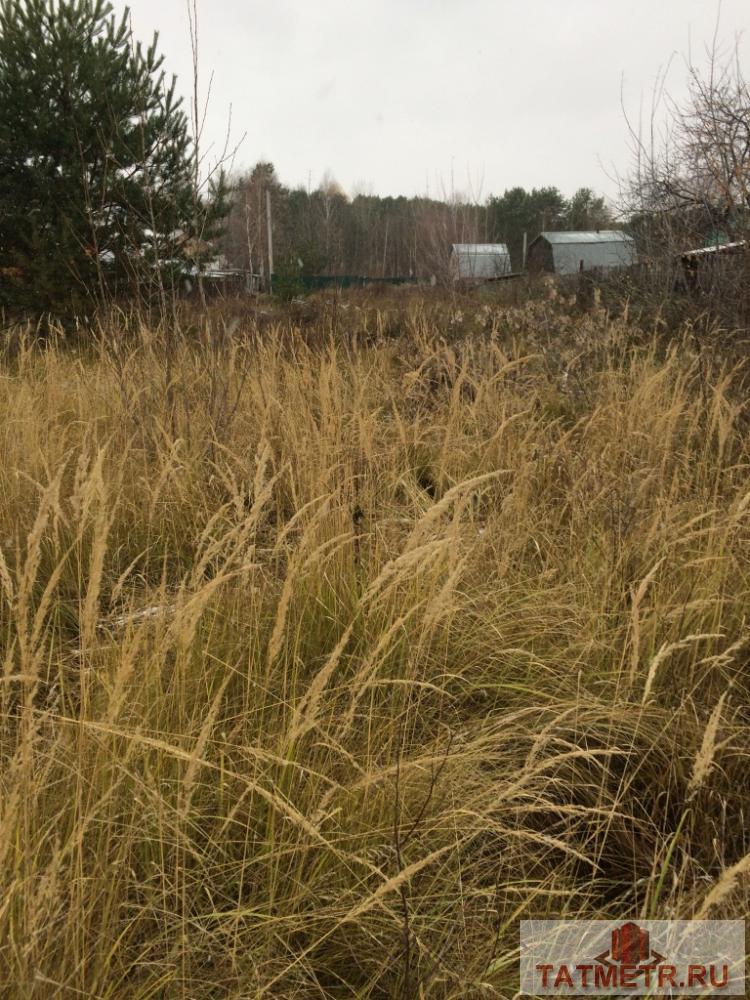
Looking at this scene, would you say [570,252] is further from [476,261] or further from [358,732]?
[358,732]

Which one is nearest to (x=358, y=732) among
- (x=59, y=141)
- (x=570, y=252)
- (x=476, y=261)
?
(x=59, y=141)

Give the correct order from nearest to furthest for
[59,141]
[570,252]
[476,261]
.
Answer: [59,141] < [570,252] < [476,261]

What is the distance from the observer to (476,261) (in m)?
34.6

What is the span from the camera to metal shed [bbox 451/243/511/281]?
13.0 metres

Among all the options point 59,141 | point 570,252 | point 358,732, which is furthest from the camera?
point 570,252

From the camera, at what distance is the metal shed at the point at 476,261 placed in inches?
510

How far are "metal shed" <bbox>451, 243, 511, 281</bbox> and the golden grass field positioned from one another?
10481 millimetres

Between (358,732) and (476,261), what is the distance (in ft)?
116

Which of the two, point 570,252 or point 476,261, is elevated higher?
point 570,252

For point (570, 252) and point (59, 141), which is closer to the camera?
point (59, 141)

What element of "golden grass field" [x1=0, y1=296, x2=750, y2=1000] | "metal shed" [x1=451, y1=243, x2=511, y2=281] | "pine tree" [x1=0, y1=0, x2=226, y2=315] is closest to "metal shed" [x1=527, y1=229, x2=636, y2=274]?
"metal shed" [x1=451, y1=243, x2=511, y2=281]

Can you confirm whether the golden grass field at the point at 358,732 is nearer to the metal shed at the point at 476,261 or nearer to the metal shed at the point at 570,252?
the metal shed at the point at 476,261

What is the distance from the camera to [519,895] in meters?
1.27

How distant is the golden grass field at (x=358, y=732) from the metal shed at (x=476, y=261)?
10.5 meters
